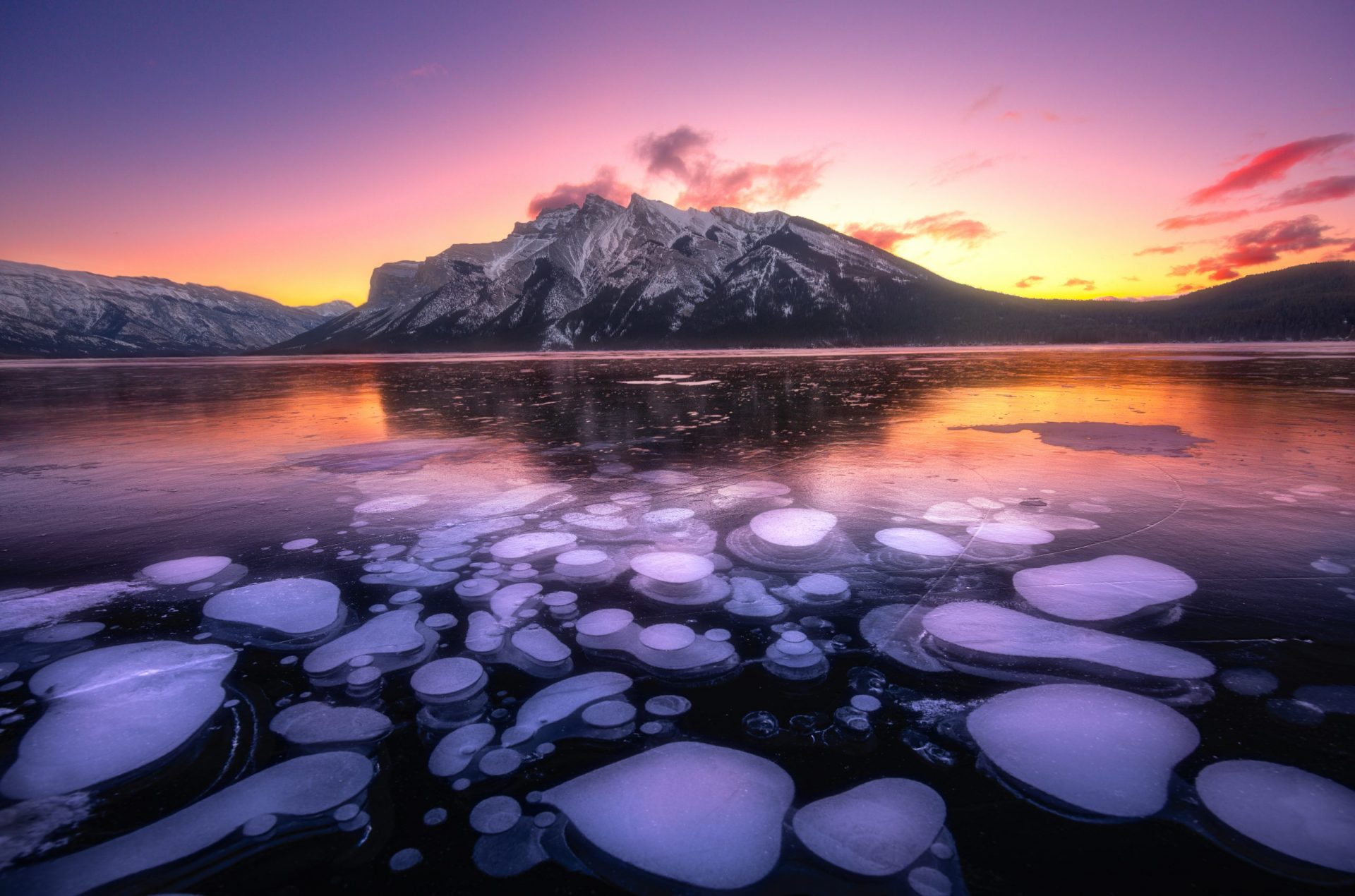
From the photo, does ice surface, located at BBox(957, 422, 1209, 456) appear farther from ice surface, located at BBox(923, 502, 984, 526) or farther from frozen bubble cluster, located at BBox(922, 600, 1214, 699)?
frozen bubble cluster, located at BBox(922, 600, 1214, 699)

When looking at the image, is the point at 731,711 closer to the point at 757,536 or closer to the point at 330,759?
the point at 330,759

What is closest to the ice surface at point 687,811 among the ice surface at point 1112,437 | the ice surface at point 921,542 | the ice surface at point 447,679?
the ice surface at point 447,679

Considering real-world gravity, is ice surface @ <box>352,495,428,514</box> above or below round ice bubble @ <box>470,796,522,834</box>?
above

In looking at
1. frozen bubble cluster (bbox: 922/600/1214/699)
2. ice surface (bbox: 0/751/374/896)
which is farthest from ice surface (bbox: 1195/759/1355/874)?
ice surface (bbox: 0/751/374/896)

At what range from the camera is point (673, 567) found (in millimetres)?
5410

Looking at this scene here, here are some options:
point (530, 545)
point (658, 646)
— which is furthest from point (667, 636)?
point (530, 545)

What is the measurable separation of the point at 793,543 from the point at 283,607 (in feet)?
15.3

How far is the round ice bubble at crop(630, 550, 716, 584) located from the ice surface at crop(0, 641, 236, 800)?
10.3 ft

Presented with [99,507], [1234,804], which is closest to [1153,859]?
[1234,804]

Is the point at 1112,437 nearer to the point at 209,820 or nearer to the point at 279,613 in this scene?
the point at 279,613

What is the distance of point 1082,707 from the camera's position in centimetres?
324

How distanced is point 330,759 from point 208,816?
499 mm

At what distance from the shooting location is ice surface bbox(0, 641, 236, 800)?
113 inches

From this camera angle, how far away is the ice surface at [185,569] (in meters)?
5.21
